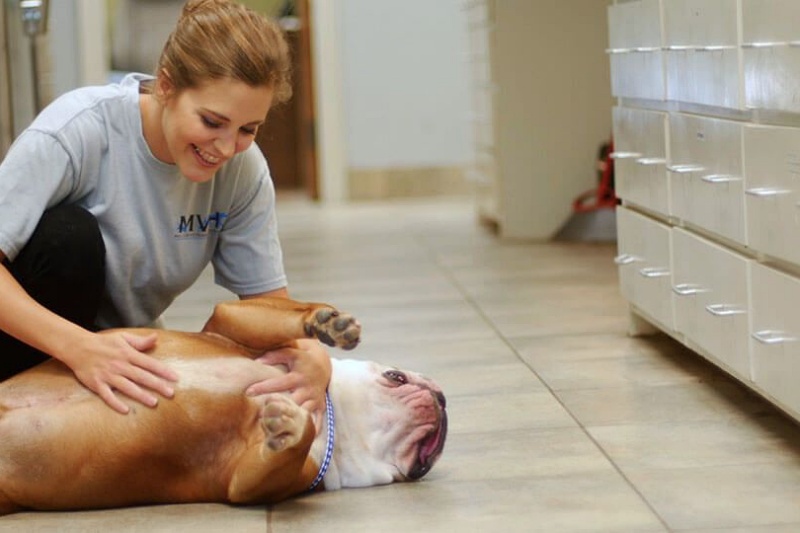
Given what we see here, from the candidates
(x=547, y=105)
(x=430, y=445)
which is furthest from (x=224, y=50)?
(x=547, y=105)

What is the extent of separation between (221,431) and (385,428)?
0.25m

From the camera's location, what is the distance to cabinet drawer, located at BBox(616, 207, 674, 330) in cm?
273

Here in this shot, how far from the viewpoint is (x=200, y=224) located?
2164 millimetres

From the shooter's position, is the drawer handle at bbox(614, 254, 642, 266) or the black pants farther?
the drawer handle at bbox(614, 254, 642, 266)

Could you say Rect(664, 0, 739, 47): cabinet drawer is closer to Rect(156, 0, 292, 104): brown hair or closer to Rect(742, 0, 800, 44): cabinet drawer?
Rect(742, 0, 800, 44): cabinet drawer

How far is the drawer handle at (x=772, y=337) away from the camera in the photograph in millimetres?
2000

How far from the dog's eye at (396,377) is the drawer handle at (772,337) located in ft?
1.76

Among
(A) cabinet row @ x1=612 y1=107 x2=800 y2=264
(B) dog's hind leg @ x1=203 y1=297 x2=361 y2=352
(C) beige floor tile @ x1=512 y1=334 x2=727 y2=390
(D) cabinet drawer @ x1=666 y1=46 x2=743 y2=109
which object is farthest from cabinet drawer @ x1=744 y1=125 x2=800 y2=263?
(B) dog's hind leg @ x1=203 y1=297 x2=361 y2=352

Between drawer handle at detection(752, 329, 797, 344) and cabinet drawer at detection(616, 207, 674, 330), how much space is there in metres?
0.60

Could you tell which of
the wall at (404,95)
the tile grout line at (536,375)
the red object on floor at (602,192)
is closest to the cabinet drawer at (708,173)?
the tile grout line at (536,375)

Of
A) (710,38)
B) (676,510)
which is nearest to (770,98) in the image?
(710,38)

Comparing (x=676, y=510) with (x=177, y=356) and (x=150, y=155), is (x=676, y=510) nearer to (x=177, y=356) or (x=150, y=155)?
(x=177, y=356)

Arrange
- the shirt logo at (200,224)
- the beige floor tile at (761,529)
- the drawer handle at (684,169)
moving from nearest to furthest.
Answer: the beige floor tile at (761,529) → the shirt logo at (200,224) → the drawer handle at (684,169)

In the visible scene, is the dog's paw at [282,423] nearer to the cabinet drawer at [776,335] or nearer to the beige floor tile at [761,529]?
the beige floor tile at [761,529]
